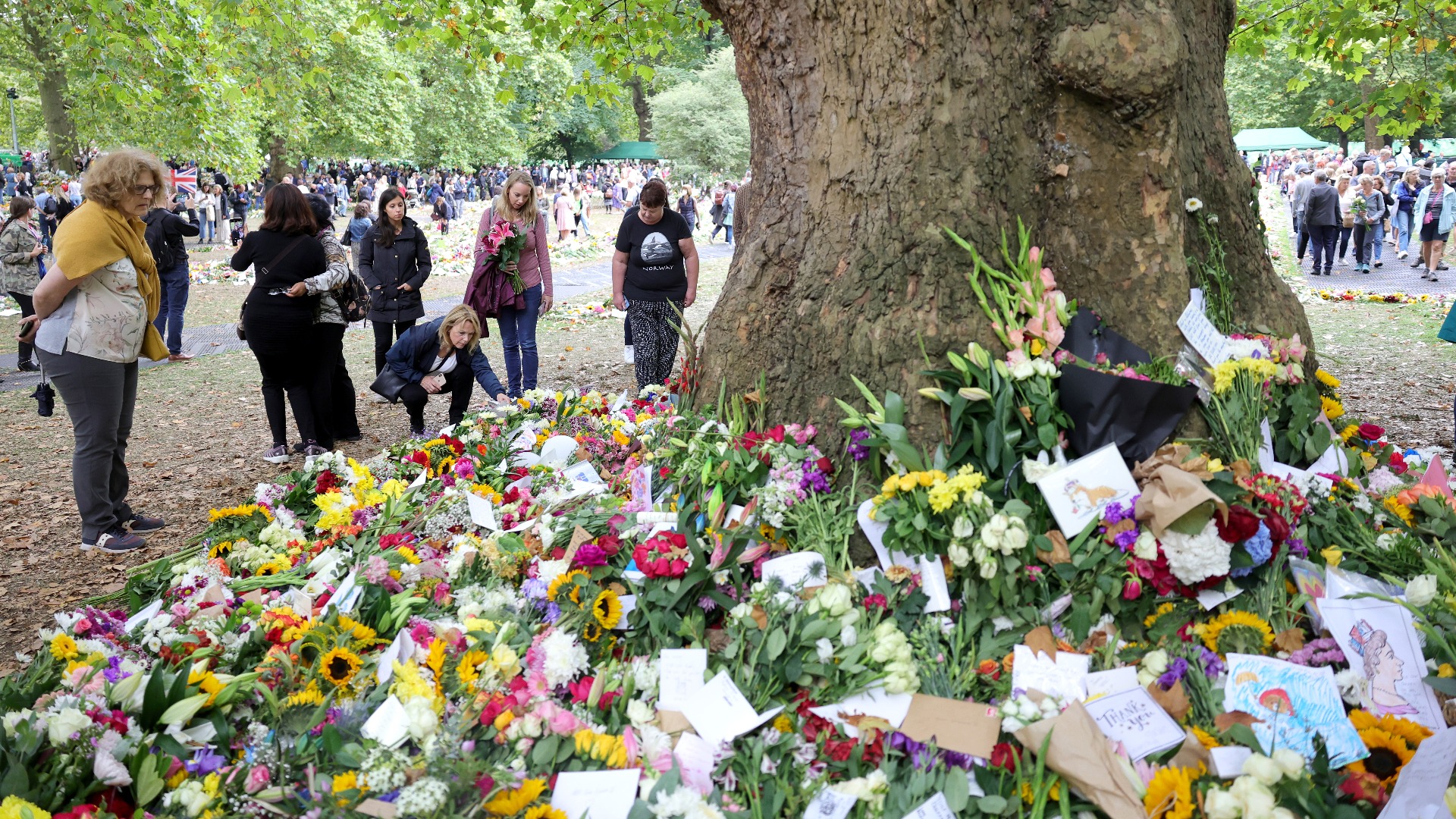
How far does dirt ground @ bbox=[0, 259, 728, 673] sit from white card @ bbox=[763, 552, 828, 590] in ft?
9.70

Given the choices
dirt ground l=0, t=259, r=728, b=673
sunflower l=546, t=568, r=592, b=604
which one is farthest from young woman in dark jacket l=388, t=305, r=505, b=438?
sunflower l=546, t=568, r=592, b=604

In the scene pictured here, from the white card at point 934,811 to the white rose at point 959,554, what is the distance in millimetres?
670

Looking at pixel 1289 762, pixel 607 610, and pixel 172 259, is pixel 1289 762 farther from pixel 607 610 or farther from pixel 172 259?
pixel 172 259

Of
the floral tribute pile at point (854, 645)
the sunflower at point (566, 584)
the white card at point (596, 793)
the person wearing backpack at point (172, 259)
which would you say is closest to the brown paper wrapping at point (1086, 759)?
the floral tribute pile at point (854, 645)

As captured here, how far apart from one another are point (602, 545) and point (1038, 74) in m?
2.17

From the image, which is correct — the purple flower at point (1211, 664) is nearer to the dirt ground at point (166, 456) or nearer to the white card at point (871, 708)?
the white card at point (871, 708)

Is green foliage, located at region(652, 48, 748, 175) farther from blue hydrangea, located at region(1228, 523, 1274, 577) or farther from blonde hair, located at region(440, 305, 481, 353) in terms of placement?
blue hydrangea, located at region(1228, 523, 1274, 577)

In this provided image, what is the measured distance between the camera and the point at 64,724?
2404 mm

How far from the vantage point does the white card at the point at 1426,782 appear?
2209mm

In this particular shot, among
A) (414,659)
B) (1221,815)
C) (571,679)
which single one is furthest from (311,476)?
(1221,815)

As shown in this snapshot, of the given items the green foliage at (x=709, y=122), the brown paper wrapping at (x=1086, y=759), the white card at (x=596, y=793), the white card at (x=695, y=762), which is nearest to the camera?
the brown paper wrapping at (x=1086, y=759)

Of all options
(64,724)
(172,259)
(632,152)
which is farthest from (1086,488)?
(632,152)

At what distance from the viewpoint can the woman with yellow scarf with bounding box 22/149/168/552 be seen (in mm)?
4434

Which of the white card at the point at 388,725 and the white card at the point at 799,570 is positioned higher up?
the white card at the point at 799,570
